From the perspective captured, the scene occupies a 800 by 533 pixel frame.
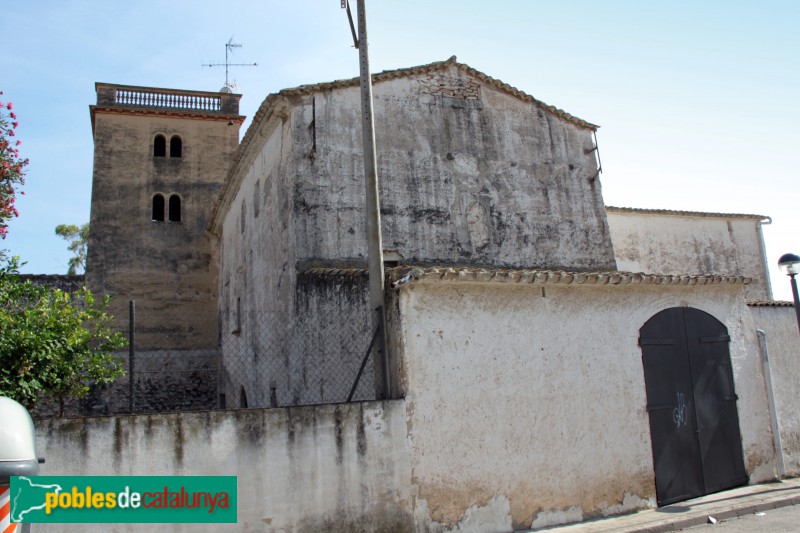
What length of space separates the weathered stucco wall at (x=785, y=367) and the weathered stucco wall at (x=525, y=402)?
2.57m

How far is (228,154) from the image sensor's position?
2405 centimetres

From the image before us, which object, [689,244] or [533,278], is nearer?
[533,278]

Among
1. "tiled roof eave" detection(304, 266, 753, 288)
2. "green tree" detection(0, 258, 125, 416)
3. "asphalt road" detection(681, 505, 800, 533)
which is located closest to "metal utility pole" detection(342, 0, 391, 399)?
"tiled roof eave" detection(304, 266, 753, 288)

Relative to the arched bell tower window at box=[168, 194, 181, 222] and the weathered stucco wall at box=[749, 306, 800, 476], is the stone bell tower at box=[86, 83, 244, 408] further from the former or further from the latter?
the weathered stucco wall at box=[749, 306, 800, 476]

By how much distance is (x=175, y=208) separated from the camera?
2344cm

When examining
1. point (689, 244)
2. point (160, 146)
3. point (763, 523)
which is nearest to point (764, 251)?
point (689, 244)

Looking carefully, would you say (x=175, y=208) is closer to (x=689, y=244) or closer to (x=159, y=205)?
(x=159, y=205)

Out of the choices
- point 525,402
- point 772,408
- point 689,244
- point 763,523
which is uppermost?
point 689,244

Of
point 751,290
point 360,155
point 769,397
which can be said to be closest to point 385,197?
point 360,155

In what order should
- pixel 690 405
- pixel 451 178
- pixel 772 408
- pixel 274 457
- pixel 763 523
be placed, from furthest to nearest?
pixel 451 178, pixel 772 408, pixel 690 405, pixel 763 523, pixel 274 457

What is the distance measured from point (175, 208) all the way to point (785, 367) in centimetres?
1968

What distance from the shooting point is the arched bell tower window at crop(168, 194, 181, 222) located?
23.3 metres

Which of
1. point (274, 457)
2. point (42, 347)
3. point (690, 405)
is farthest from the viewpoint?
point (690, 405)

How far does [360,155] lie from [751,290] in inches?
644
